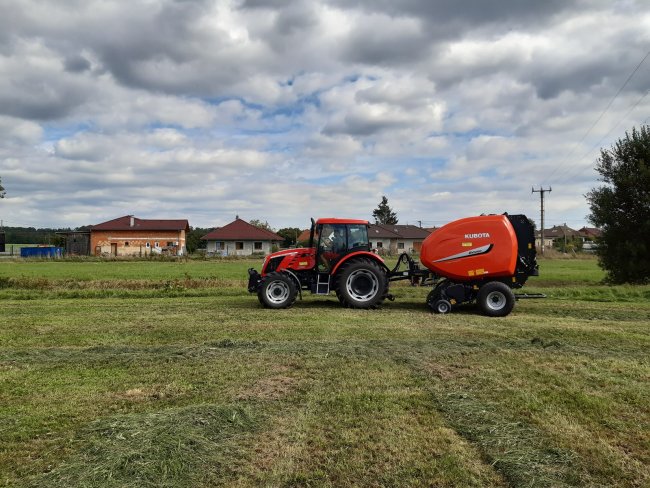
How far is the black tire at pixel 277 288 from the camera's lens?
13.1 metres

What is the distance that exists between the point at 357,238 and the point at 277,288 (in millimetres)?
2537

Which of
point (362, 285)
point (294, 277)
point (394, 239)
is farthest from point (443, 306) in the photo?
point (394, 239)

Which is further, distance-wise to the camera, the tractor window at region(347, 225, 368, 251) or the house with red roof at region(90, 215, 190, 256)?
the house with red roof at region(90, 215, 190, 256)

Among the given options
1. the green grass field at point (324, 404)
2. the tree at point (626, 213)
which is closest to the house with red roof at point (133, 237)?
the tree at point (626, 213)

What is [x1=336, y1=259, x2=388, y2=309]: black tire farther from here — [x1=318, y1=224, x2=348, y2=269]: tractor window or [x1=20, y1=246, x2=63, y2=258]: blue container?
[x1=20, y1=246, x2=63, y2=258]: blue container

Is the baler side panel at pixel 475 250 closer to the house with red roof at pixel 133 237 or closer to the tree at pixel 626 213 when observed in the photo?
the tree at pixel 626 213

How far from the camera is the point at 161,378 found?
6.22 metres

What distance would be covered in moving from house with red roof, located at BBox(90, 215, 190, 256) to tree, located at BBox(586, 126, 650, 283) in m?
47.7

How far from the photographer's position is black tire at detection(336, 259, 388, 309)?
12883 mm

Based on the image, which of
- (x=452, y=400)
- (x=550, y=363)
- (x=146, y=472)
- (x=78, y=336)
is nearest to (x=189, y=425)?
(x=146, y=472)

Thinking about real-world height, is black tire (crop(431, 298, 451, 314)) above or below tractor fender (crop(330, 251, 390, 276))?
below

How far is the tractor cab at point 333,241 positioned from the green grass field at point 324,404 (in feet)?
9.97

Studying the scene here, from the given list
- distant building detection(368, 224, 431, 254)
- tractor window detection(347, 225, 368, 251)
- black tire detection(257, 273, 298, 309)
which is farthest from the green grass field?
distant building detection(368, 224, 431, 254)

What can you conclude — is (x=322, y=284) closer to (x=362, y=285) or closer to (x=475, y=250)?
(x=362, y=285)
